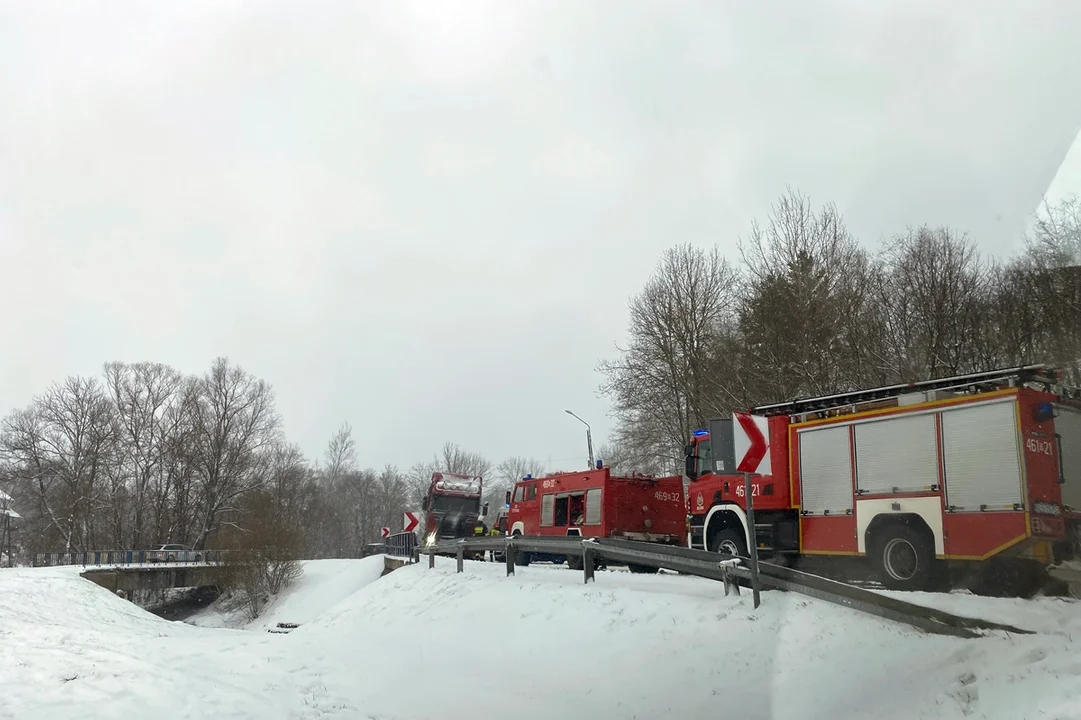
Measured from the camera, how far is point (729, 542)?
46.3 feet

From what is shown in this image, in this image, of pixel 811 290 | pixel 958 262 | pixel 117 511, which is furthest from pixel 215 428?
pixel 958 262

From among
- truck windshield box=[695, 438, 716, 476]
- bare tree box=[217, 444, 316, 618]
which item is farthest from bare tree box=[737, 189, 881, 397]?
bare tree box=[217, 444, 316, 618]

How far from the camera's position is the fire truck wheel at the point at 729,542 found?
45.0 ft

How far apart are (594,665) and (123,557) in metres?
45.1

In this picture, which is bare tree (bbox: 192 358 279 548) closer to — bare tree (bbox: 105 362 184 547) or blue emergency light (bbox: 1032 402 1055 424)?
bare tree (bbox: 105 362 184 547)

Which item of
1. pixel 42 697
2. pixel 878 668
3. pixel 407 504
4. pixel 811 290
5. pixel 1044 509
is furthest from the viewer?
pixel 407 504

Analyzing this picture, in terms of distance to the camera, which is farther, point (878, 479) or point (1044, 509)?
point (878, 479)

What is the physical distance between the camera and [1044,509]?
9945 mm

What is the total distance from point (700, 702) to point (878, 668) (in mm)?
1588

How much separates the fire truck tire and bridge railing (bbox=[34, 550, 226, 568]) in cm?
3780

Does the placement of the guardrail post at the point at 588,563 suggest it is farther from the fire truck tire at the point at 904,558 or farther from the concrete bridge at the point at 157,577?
the concrete bridge at the point at 157,577

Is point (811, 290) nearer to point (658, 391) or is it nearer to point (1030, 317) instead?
point (1030, 317)

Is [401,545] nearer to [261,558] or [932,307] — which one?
[261,558]

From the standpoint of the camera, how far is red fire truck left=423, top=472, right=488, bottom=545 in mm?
33312
